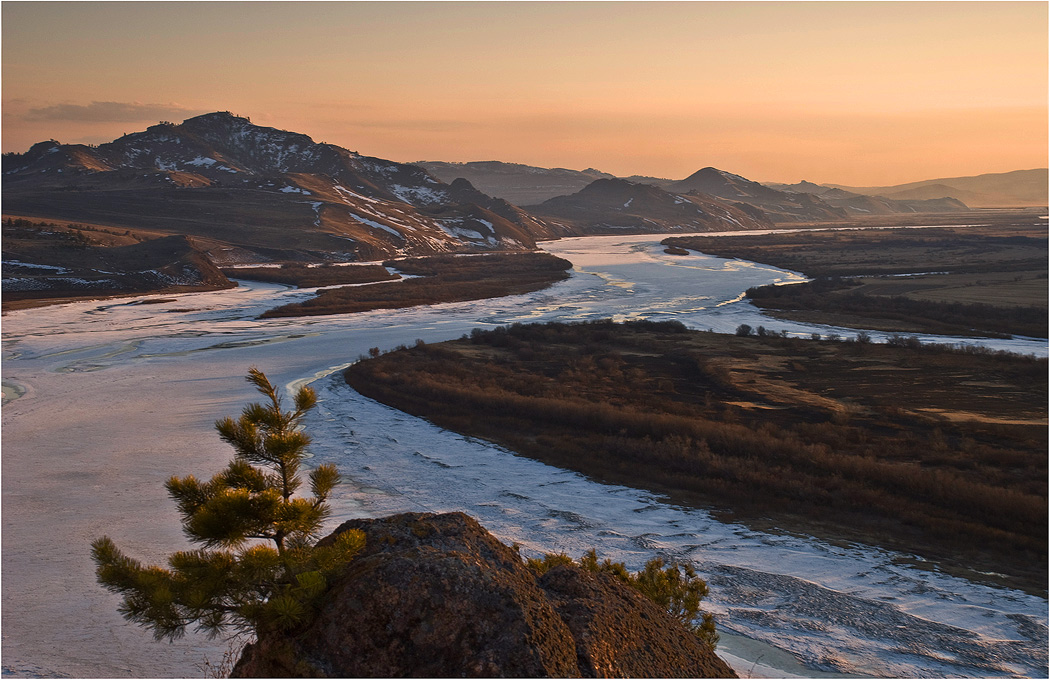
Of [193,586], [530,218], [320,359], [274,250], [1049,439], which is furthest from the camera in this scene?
[530,218]

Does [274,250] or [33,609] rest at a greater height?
[274,250]

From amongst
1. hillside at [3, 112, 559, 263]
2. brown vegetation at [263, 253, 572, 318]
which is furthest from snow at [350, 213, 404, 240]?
brown vegetation at [263, 253, 572, 318]

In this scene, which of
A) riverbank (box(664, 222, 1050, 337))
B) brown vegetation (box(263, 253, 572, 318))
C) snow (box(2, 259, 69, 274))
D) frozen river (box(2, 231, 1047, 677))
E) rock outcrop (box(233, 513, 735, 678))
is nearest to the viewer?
Result: rock outcrop (box(233, 513, 735, 678))

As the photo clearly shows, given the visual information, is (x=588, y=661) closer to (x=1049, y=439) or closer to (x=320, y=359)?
(x=1049, y=439)

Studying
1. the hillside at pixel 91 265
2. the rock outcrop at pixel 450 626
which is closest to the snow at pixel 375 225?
the hillside at pixel 91 265

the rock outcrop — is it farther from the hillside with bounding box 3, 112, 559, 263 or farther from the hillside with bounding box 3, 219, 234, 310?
the hillside with bounding box 3, 112, 559, 263

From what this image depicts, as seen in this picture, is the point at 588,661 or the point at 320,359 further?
the point at 320,359

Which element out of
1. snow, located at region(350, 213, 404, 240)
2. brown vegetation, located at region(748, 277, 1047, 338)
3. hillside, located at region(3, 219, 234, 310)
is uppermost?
snow, located at region(350, 213, 404, 240)

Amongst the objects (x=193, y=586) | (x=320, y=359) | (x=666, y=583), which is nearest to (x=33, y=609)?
(x=193, y=586)
